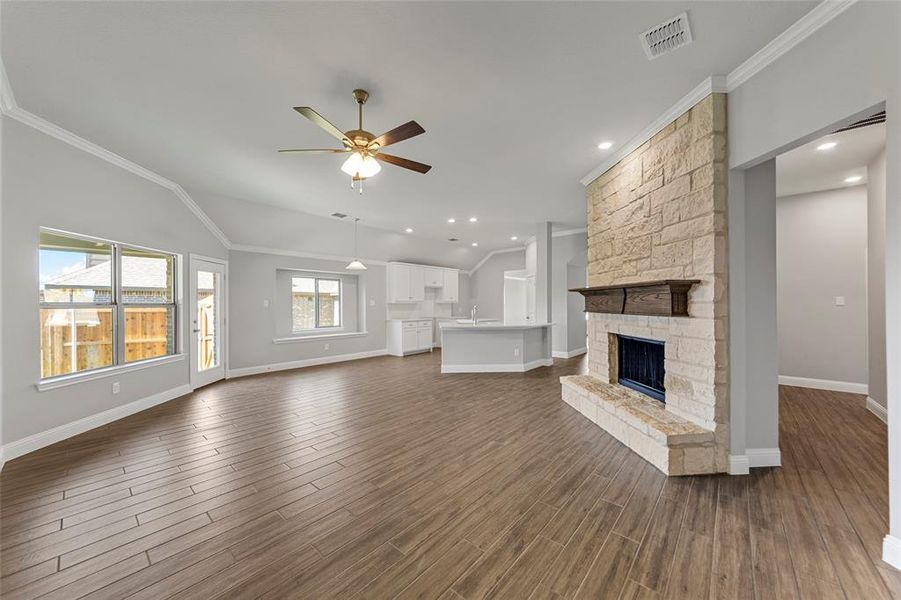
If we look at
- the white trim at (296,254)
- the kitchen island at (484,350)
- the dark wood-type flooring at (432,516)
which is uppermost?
the white trim at (296,254)

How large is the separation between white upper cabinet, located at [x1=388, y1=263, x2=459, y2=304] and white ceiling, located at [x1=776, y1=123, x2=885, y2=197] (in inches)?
268

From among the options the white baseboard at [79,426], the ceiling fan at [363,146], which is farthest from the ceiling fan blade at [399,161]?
the white baseboard at [79,426]

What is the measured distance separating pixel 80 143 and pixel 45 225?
890mm

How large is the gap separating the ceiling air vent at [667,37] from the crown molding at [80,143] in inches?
164

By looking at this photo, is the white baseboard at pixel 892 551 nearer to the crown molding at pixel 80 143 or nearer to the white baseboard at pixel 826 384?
the white baseboard at pixel 826 384

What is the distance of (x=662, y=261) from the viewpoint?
9.70 feet

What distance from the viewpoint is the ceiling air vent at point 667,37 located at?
1.92m

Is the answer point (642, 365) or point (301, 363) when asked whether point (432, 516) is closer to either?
point (642, 365)

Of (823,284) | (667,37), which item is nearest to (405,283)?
(667,37)

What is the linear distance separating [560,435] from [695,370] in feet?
4.26

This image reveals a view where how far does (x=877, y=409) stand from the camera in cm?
361

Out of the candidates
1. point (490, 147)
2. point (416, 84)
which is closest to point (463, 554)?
point (416, 84)

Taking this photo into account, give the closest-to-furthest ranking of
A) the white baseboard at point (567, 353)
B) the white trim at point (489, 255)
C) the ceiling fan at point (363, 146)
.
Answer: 1. the ceiling fan at point (363, 146)
2. the white baseboard at point (567, 353)
3. the white trim at point (489, 255)

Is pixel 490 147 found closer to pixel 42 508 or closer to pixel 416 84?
pixel 416 84
